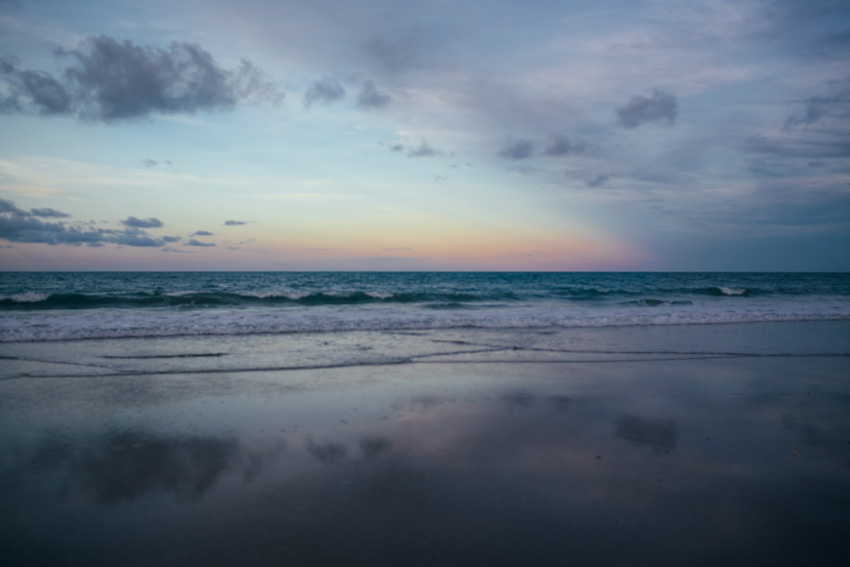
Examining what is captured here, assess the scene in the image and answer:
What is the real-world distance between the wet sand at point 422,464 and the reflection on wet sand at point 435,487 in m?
0.02

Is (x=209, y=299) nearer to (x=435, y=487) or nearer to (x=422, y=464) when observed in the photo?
(x=422, y=464)

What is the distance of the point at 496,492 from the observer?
338cm

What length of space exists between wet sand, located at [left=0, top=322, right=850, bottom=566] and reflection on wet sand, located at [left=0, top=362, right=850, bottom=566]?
0.02 meters

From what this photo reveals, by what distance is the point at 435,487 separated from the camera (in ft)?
11.4

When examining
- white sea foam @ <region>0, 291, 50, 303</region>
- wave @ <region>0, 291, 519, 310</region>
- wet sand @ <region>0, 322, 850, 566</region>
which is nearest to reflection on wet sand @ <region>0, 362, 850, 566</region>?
wet sand @ <region>0, 322, 850, 566</region>

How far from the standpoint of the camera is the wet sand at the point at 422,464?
276cm

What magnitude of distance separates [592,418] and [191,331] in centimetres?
1025

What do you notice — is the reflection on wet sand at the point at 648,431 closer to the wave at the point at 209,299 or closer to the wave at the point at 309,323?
the wave at the point at 309,323

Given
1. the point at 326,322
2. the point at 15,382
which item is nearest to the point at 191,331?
the point at 326,322

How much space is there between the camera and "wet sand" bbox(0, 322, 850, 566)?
2.76 meters

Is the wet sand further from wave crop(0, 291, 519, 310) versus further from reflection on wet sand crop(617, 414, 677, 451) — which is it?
wave crop(0, 291, 519, 310)

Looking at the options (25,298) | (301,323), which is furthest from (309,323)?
(25,298)

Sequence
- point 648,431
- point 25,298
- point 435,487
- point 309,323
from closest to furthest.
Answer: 1. point 435,487
2. point 648,431
3. point 309,323
4. point 25,298

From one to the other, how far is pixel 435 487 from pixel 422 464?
43cm
